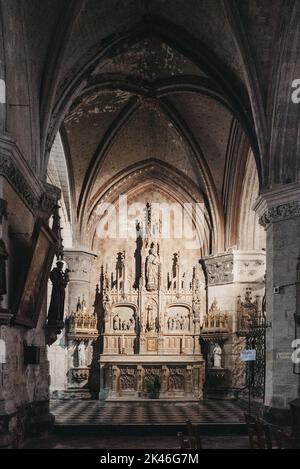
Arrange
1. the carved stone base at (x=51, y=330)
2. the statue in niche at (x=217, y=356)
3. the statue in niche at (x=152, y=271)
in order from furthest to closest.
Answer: the statue in niche at (x=152, y=271)
the statue in niche at (x=217, y=356)
the carved stone base at (x=51, y=330)

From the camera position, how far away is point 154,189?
24.1 m

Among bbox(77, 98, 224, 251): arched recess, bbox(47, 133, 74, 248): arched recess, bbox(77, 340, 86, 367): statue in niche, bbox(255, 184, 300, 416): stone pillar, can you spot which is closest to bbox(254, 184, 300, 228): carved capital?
bbox(255, 184, 300, 416): stone pillar

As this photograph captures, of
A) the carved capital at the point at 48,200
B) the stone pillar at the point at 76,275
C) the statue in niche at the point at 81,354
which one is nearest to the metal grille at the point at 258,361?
the statue in niche at the point at 81,354

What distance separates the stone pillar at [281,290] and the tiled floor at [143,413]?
1.56 m

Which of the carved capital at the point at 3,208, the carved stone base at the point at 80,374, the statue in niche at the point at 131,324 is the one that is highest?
the carved capital at the point at 3,208

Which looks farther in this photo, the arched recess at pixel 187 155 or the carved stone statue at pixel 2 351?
the arched recess at pixel 187 155

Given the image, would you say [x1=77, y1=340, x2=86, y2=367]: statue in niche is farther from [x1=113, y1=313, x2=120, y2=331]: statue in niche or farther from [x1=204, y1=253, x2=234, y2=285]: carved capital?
[x1=204, y1=253, x2=234, y2=285]: carved capital

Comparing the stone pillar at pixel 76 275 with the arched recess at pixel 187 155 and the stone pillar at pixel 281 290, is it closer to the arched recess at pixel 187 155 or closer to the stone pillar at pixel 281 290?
the arched recess at pixel 187 155

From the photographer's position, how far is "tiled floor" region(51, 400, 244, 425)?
15.1m

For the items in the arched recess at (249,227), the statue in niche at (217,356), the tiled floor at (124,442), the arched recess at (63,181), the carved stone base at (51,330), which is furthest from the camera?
the statue in niche at (217,356)

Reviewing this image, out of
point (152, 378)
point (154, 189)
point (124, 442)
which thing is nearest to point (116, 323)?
point (152, 378)

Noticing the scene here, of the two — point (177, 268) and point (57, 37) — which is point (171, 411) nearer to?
point (177, 268)

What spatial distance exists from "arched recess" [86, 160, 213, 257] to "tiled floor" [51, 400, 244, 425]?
5.72 metres

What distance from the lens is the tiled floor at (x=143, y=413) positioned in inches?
595
